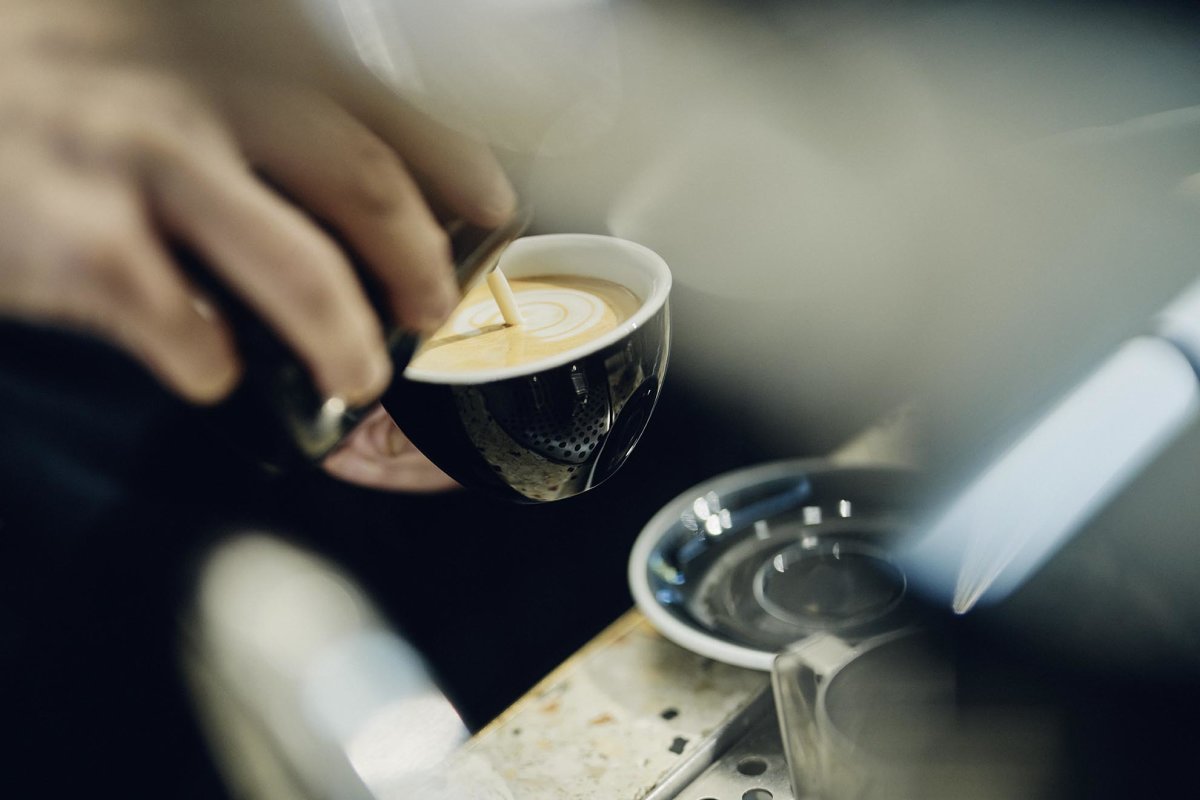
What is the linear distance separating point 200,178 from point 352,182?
0.05 meters

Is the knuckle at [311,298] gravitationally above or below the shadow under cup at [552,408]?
above

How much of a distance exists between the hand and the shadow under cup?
10 centimetres

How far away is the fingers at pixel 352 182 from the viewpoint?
30cm

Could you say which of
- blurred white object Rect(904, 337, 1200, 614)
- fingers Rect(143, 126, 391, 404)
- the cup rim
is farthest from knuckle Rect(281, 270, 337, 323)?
blurred white object Rect(904, 337, 1200, 614)

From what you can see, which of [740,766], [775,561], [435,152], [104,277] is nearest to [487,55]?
[435,152]

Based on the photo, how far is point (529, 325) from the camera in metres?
0.48

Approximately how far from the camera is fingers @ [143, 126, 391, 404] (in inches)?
11.1

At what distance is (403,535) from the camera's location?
3.41 ft

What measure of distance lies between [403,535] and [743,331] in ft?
1.59

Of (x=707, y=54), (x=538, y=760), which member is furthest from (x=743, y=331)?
(x=538, y=760)

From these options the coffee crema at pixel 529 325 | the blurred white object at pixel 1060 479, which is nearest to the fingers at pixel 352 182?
the coffee crema at pixel 529 325

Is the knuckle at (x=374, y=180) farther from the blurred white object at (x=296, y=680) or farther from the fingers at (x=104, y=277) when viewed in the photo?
the blurred white object at (x=296, y=680)

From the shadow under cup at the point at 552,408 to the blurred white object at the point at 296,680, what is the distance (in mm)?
338

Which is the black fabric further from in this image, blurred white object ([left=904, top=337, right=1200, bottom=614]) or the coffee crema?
blurred white object ([left=904, top=337, right=1200, bottom=614])
